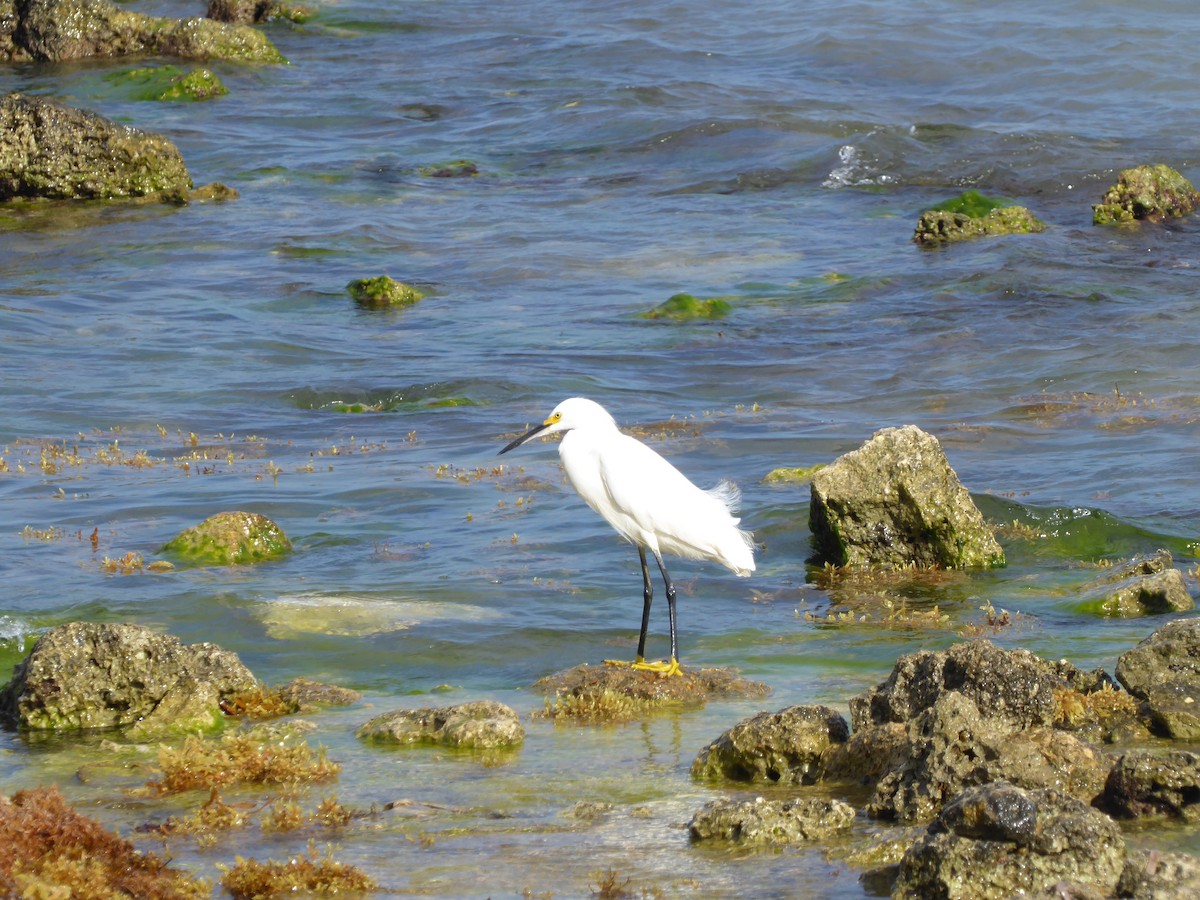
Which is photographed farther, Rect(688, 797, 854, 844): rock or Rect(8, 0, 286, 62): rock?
Rect(8, 0, 286, 62): rock

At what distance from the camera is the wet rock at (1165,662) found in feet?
20.9

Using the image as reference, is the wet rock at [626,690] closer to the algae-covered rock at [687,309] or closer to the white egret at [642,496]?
the white egret at [642,496]

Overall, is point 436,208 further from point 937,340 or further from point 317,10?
point 317,10

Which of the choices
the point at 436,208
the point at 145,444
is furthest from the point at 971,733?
the point at 436,208

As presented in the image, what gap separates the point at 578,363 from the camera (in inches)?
639

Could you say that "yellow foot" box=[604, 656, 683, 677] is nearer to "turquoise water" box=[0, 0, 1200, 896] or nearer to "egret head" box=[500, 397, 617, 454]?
"turquoise water" box=[0, 0, 1200, 896]

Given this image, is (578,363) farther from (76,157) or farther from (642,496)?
(76,157)

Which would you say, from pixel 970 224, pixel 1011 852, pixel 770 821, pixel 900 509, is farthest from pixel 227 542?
pixel 970 224

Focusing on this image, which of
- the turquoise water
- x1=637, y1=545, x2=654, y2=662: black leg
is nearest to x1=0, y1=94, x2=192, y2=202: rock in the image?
the turquoise water

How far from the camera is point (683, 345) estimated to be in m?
16.9

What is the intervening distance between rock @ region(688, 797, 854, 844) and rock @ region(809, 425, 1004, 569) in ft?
15.4

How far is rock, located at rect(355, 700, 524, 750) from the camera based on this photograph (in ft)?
21.4

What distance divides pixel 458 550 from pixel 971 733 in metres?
5.51

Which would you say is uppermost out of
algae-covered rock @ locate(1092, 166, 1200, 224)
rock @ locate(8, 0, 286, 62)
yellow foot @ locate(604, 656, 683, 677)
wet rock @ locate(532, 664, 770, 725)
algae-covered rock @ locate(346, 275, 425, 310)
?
rock @ locate(8, 0, 286, 62)
